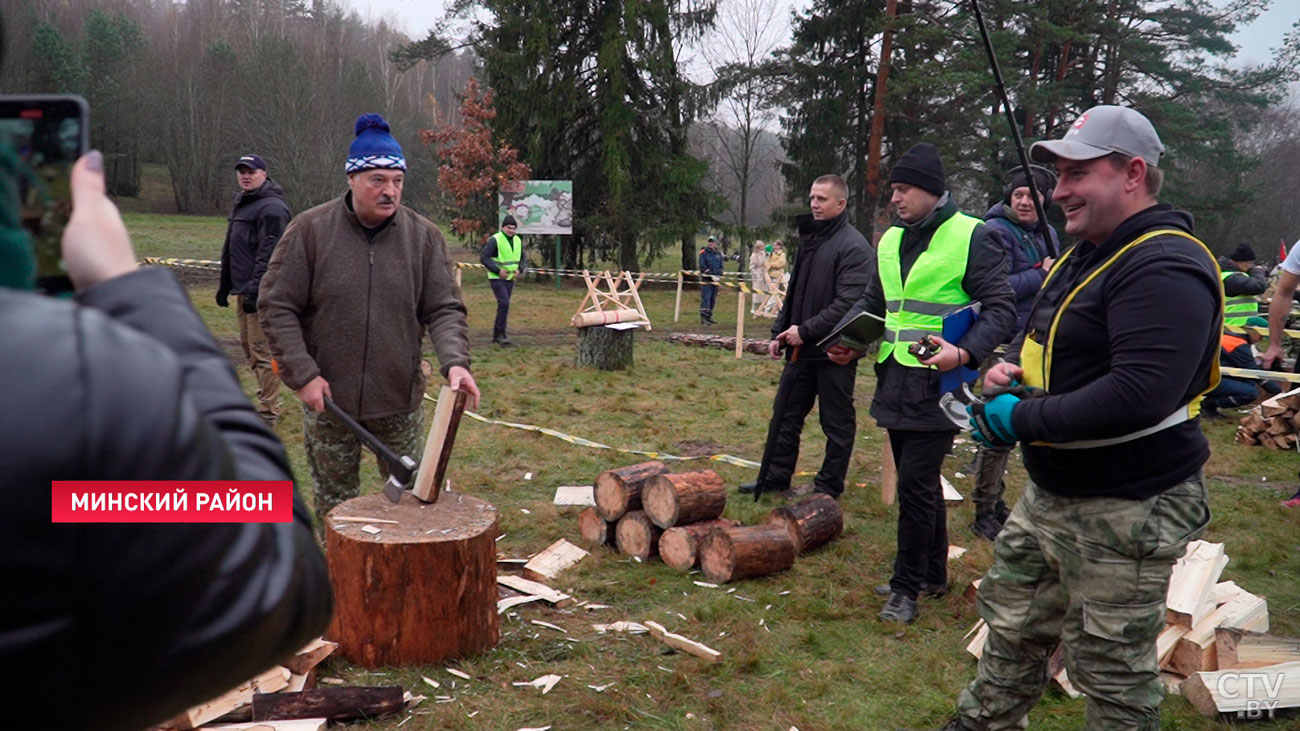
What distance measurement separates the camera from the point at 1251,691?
3.44 metres

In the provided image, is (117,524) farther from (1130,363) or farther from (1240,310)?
(1240,310)

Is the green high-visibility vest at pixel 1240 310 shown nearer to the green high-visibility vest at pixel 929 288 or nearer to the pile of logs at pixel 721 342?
the pile of logs at pixel 721 342

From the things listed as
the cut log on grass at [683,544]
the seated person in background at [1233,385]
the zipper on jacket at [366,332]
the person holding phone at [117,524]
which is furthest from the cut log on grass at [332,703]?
the seated person in background at [1233,385]

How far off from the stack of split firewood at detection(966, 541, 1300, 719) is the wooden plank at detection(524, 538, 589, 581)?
2132mm

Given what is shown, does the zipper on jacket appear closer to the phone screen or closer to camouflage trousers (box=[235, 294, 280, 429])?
the phone screen

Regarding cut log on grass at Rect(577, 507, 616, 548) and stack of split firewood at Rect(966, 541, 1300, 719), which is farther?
cut log on grass at Rect(577, 507, 616, 548)

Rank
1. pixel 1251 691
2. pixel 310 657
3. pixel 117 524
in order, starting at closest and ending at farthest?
pixel 117 524, pixel 1251 691, pixel 310 657

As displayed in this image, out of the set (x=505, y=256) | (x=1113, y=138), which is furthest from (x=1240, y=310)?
(x=505, y=256)

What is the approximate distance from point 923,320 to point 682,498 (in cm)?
162

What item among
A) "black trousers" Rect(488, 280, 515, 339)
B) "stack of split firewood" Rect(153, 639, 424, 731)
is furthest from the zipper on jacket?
"black trousers" Rect(488, 280, 515, 339)

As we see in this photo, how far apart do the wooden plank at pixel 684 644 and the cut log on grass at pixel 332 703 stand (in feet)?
3.96

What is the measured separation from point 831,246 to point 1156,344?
3633 millimetres

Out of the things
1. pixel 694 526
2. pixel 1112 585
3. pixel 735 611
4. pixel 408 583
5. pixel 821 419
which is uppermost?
pixel 1112 585

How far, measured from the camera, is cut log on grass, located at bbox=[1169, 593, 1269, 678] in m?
3.67
